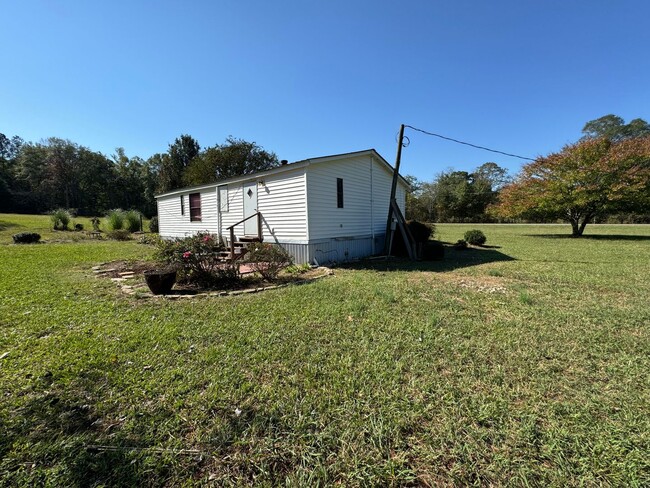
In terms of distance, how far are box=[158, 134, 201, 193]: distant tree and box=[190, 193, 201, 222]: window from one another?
26.6m

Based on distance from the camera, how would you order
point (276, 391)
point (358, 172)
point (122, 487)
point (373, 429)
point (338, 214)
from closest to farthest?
point (122, 487) → point (373, 429) → point (276, 391) → point (338, 214) → point (358, 172)

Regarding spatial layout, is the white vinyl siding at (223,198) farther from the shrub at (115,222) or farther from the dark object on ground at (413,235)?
the shrub at (115,222)

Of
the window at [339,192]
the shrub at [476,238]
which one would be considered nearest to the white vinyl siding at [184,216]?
the window at [339,192]

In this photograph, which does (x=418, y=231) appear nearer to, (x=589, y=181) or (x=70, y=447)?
(x=70, y=447)

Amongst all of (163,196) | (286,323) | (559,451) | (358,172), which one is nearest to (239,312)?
(286,323)

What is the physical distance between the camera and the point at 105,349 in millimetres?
Answer: 3230

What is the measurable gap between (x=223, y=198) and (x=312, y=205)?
15.8 ft

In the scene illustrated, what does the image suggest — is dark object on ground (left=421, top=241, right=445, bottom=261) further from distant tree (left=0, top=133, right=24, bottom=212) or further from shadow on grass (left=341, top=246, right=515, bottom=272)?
distant tree (left=0, top=133, right=24, bottom=212)

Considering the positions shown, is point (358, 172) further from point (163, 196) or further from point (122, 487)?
point (163, 196)

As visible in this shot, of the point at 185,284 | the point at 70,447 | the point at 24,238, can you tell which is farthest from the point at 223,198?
the point at 24,238

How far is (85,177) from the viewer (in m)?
45.8

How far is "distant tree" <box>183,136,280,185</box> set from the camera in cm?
3167

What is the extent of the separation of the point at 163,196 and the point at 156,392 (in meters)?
15.9

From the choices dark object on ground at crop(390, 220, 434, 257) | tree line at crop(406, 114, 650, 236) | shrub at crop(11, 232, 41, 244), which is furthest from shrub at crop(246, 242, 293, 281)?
shrub at crop(11, 232, 41, 244)
